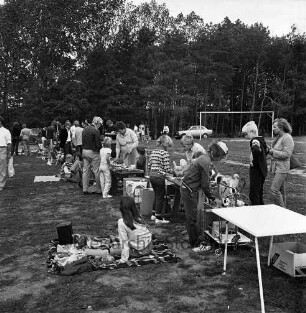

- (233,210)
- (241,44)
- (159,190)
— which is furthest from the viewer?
(241,44)

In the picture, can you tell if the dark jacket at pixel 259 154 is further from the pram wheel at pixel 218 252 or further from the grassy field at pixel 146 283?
the pram wheel at pixel 218 252

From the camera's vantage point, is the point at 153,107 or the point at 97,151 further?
the point at 153,107

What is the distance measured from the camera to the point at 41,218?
7.65 meters

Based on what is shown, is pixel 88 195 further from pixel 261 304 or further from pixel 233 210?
pixel 261 304

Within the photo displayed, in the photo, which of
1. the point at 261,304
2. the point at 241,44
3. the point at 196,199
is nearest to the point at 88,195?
the point at 196,199

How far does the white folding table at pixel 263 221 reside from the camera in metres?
3.82

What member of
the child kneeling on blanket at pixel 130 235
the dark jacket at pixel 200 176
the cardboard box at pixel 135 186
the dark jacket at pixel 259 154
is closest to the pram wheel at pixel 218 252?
the dark jacket at pixel 200 176

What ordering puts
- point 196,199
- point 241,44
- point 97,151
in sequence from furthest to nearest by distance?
point 241,44 < point 97,151 < point 196,199

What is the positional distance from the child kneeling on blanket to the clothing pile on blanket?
0.09 m

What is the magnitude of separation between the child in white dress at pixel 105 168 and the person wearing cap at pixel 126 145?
124cm

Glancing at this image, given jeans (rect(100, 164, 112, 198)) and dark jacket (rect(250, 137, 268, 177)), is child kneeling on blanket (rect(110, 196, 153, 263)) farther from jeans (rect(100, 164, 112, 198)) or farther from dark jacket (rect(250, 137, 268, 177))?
jeans (rect(100, 164, 112, 198))

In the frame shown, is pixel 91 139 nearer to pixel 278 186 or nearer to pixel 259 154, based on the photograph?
pixel 259 154

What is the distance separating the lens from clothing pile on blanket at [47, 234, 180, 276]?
494 centimetres

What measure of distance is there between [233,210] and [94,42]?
35008 millimetres
